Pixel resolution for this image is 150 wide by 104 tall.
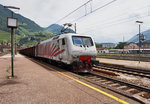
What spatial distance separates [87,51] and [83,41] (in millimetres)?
898

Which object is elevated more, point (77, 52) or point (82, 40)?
point (82, 40)

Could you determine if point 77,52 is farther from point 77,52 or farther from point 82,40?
point 82,40

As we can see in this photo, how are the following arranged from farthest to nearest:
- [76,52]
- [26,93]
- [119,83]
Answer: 1. [76,52]
2. [119,83]
3. [26,93]

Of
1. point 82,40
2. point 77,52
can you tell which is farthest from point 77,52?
point 82,40

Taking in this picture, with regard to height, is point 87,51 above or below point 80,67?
above

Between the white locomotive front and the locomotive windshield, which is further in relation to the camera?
the locomotive windshield

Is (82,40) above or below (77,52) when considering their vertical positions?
above

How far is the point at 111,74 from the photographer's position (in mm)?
8484

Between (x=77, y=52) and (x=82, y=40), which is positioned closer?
(x=77, y=52)

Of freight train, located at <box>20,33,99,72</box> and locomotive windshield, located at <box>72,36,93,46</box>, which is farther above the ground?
locomotive windshield, located at <box>72,36,93,46</box>

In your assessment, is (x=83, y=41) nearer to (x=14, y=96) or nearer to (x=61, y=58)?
(x=61, y=58)

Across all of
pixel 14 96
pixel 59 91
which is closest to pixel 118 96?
pixel 59 91

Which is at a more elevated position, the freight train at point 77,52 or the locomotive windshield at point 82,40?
the locomotive windshield at point 82,40

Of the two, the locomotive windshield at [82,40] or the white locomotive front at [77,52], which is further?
the locomotive windshield at [82,40]
